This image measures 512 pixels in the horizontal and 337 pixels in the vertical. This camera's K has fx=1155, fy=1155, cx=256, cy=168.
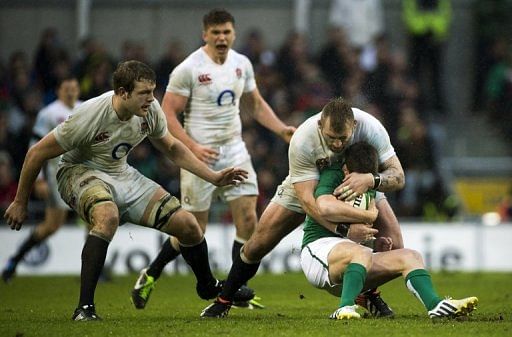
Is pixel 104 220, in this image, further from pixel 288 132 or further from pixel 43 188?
pixel 43 188

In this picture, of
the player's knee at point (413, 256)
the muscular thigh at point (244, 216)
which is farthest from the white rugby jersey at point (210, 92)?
the player's knee at point (413, 256)

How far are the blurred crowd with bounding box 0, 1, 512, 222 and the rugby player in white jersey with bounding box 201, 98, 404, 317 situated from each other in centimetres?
798

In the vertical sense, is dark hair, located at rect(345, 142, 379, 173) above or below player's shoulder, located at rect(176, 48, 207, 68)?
below

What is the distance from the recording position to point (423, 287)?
8.45m

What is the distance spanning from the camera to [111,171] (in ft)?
31.8

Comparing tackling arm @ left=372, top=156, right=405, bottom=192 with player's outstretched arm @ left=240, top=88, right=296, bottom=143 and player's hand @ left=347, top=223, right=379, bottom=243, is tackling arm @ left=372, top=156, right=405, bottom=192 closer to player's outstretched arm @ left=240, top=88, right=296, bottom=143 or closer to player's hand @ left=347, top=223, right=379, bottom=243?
player's hand @ left=347, top=223, right=379, bottom=243

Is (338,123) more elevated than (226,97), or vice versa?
(338,123)

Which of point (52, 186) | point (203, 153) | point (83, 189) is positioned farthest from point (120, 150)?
point (52, 186)

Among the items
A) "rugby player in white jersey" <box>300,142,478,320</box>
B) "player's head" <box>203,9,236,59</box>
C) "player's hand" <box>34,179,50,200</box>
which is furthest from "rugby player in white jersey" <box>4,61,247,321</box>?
"player's hand" <box>34,179,50,200</box>

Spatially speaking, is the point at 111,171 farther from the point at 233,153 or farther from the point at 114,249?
the point at 114,249

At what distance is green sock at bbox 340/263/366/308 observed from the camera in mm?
8430

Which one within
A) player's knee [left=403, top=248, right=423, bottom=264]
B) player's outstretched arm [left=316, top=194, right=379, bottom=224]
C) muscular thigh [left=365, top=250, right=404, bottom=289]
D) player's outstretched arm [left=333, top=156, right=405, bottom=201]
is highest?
player's outstretched arm [left=333, top=156, right=405, bottom=201]

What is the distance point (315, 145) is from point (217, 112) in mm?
2898

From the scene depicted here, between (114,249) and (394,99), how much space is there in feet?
18.5
